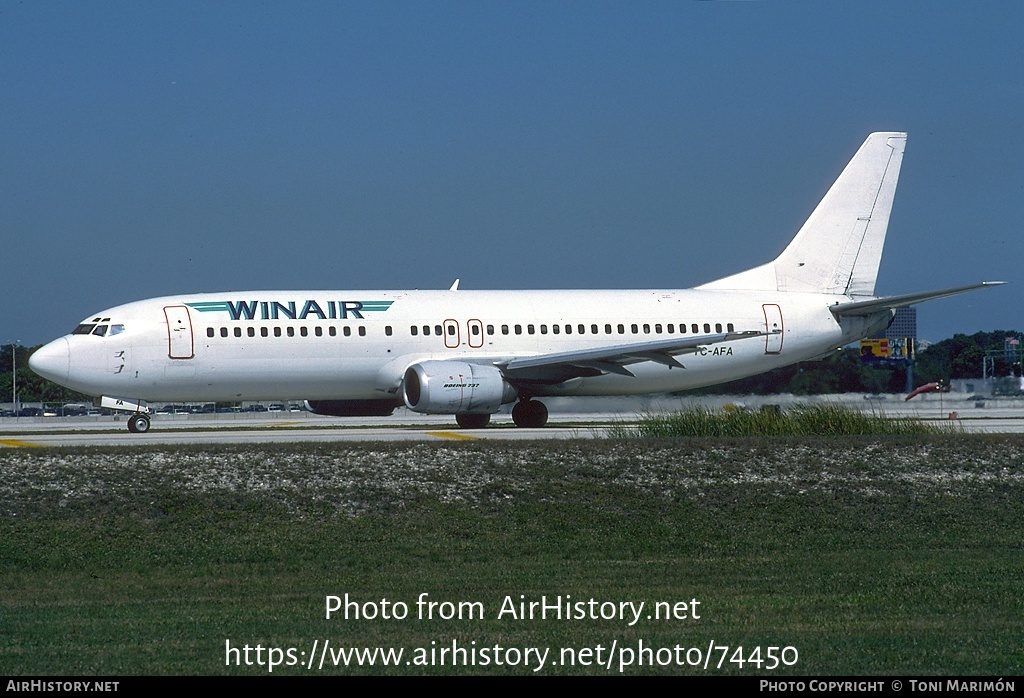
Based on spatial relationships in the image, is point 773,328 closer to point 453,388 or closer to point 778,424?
point 778,424

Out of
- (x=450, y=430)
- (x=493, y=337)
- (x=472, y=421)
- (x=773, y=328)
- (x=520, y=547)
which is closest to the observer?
(x=520, y=547)

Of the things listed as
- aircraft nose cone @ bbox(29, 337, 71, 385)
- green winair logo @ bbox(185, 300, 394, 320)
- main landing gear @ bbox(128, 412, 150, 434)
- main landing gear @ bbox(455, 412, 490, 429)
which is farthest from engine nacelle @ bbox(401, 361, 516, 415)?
aircraft nose cone @ bbox(29, 337, 71, 385)

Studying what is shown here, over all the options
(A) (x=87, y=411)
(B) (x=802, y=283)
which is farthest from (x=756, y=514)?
(A) (x=87, y=411)

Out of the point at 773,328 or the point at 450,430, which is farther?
the point at 773,328

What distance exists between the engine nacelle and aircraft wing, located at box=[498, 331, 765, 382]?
846 millimetres

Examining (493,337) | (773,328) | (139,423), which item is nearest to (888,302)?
(773,328)

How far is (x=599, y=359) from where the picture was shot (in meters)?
29.9

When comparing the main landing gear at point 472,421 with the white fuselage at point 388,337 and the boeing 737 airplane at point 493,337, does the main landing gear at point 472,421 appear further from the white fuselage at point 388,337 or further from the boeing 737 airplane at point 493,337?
the white fuselage at point 388,337

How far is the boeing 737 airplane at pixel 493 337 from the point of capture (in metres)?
29.0

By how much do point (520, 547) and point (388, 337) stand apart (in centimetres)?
1599

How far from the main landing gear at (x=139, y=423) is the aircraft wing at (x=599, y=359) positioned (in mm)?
8387

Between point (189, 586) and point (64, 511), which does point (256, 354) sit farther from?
point (189, 586)

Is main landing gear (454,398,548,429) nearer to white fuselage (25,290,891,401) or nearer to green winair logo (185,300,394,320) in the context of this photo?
white fuselage (25,290,891,401)

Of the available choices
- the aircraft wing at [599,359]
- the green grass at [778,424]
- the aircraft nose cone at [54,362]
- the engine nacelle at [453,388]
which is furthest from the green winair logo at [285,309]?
the green grass at [778,424]
